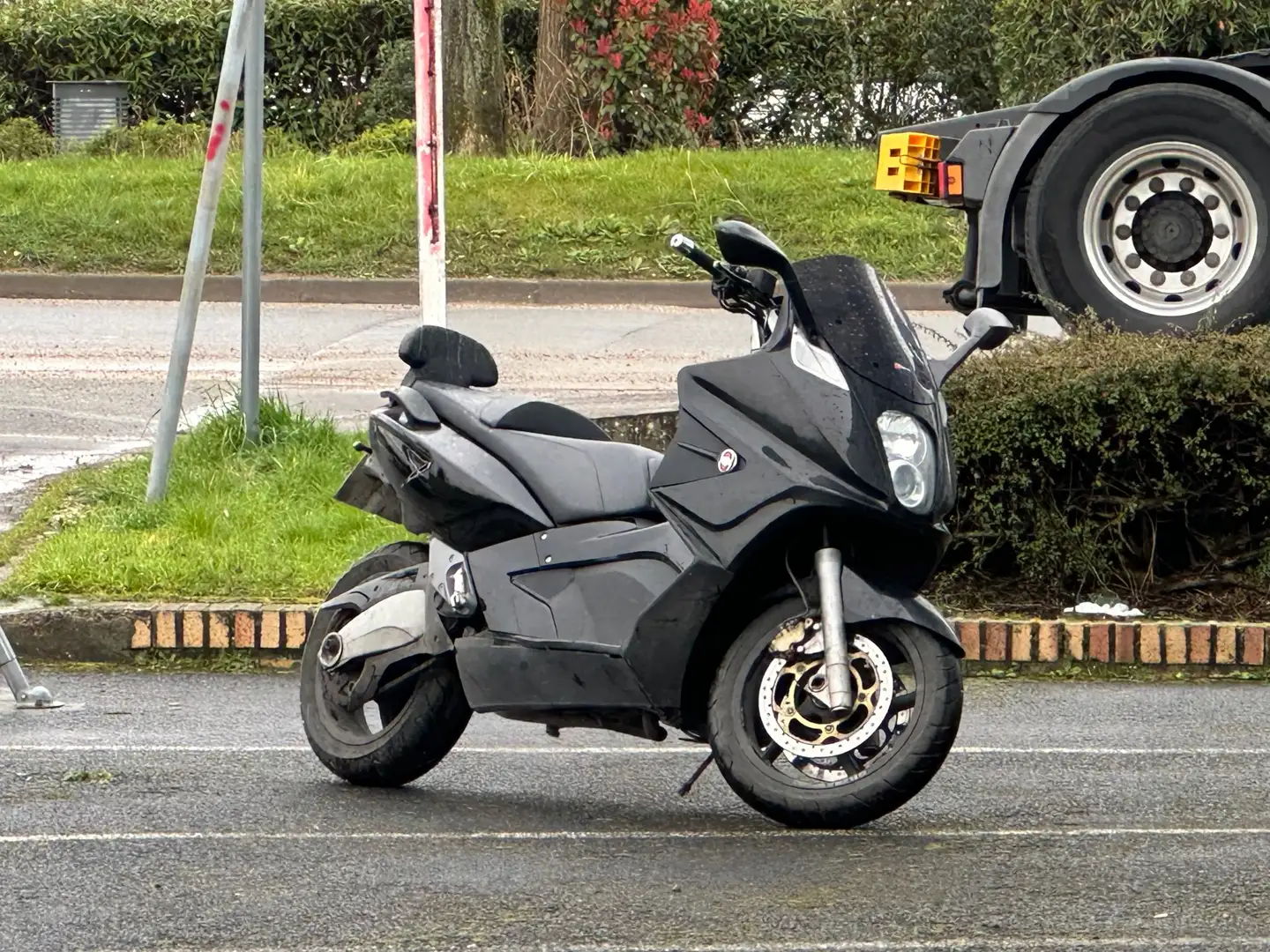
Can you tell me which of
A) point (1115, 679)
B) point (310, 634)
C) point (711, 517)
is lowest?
point (1115, 679)

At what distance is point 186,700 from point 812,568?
2440 millimetres

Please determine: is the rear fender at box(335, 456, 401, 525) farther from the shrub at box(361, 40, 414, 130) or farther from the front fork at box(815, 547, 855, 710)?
the shrub at box(361, 40, 414, 130)

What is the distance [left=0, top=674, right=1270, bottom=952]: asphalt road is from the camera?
4.08 m

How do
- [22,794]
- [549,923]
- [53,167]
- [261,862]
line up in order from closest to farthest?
[549,923]
[261,862]
[22,794]
[53,167]

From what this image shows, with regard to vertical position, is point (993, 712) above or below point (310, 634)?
below

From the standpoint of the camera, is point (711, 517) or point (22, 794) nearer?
point (711, 517)

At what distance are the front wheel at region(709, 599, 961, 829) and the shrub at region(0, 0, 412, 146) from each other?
1787 cm

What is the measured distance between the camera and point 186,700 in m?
6.50

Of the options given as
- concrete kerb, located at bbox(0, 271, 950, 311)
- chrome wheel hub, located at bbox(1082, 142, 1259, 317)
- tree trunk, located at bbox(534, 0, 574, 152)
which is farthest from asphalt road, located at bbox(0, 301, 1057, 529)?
tree trunk, located at bbox(534, 0, 574, 152)

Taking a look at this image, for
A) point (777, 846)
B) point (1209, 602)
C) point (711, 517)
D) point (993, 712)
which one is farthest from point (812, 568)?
point (1209, 602)

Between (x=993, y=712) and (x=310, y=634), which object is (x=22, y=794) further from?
(x=993, y=712)

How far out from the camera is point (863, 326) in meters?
4.74

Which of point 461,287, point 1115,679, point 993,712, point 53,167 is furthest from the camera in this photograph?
point 53,167

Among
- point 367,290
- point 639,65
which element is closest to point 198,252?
point 367,290
